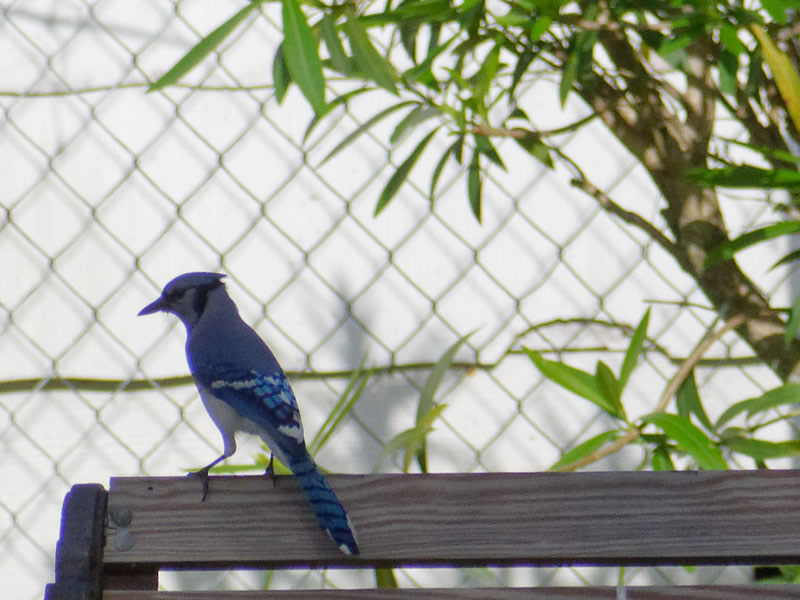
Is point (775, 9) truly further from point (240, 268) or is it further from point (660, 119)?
point (240, 268)

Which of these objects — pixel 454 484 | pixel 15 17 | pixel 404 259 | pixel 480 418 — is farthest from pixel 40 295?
pixel 454 484

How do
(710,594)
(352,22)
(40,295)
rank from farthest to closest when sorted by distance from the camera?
(40,295)
(352,22)
(710,594)

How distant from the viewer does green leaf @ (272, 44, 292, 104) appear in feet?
3.89

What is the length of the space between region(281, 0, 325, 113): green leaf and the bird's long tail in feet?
1.13

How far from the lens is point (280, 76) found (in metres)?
1.21

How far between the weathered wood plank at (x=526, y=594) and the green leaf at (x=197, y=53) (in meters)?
0.47

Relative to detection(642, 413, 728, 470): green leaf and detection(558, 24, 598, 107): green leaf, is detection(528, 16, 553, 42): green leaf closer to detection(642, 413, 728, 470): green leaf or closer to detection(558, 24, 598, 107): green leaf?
detection(558, 24, 598, 107): green leaf

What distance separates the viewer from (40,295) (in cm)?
192

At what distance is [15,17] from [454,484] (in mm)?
1348

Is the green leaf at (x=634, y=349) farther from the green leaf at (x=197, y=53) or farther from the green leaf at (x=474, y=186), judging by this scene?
the green leaf at (x=197, y=53)

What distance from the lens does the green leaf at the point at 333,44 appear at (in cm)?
117

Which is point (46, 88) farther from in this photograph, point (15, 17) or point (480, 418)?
point (480, 418)

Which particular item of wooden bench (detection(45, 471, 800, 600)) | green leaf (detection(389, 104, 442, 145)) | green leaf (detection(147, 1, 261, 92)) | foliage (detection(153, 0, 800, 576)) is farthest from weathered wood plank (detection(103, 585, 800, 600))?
green leaf (detection(389, 104, 442, 145))

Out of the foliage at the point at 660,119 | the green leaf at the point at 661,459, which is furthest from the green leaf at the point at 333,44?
the green leaf at the point at 661,459
